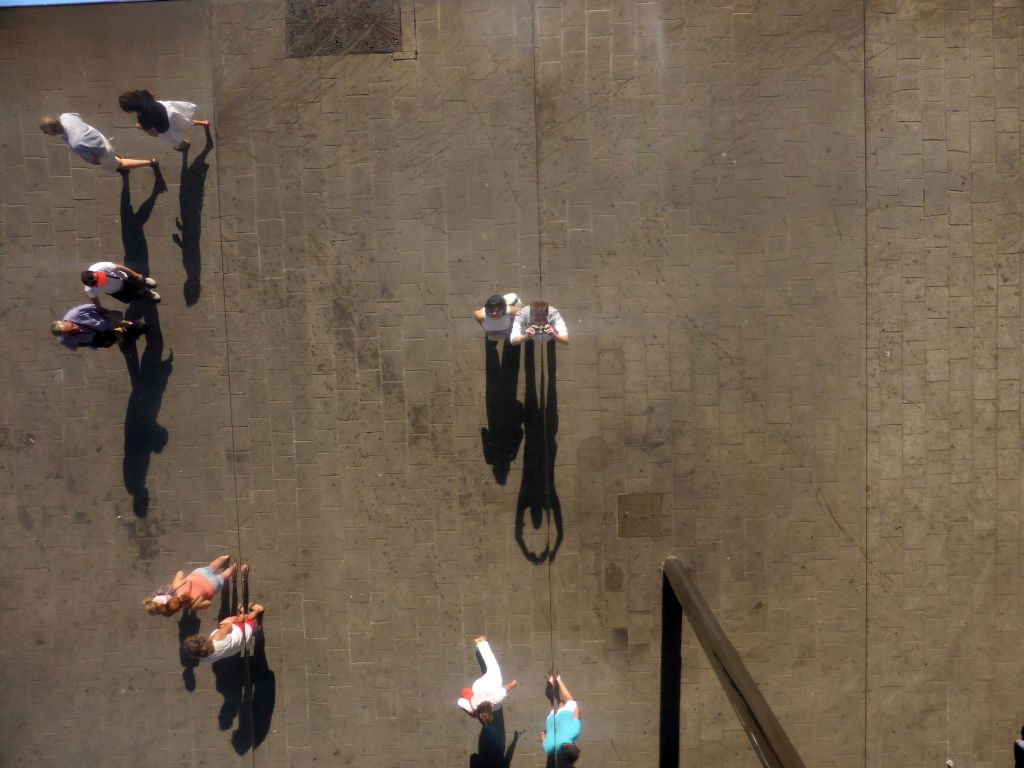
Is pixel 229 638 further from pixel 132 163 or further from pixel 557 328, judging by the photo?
pixel 132 163

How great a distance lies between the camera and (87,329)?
606 centimetres

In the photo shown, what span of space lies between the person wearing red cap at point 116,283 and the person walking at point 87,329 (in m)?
0.12

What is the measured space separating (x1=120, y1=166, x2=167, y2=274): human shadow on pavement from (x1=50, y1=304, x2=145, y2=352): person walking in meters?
0.72

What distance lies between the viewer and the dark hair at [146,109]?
18.5 ft

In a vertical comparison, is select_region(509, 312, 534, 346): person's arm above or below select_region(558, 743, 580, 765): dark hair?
above

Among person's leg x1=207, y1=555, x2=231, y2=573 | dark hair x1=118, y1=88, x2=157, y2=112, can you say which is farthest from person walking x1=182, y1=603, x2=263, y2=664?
dark hair x1=118, y1=88, x2=157, y2=112

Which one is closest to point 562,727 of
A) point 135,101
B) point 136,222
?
point 136,222

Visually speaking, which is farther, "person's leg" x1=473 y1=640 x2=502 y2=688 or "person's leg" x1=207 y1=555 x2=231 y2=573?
"person's leg" x1=207 y1=555 x2=231 y2=573

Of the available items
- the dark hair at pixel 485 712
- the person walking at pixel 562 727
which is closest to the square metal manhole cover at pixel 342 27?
the dark hair at pixel 485 712

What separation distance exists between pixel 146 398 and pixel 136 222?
199 centimetres

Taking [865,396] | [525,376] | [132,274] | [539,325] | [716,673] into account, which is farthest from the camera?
[525,376]

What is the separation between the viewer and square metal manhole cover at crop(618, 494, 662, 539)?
6.47m

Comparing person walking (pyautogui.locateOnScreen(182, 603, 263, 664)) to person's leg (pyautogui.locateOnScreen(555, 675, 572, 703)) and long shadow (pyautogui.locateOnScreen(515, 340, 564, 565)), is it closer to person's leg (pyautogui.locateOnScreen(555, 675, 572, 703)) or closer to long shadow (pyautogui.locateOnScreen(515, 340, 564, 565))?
long shadow (pyautogui.locateOnScreen(515, 340, 564, 565))

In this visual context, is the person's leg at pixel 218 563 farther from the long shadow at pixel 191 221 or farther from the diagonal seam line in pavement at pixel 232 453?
the long shadow at pixel 191 221
